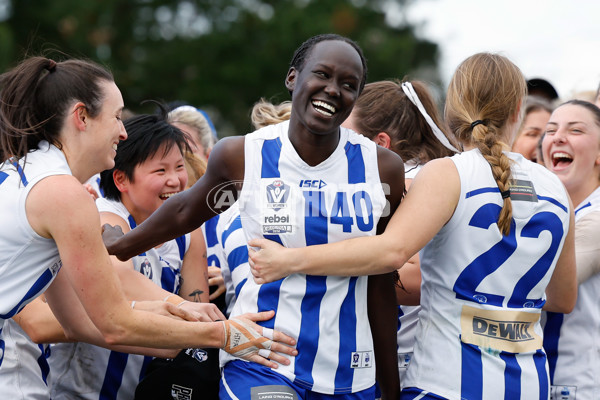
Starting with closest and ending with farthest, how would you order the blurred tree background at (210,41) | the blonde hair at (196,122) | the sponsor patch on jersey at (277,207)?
the sponsor patch on jersey at (277,207)
the blonde hair at (196,122)
the blurred tree background at (210,41)

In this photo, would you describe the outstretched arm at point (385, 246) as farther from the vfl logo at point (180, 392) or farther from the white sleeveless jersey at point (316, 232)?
the vfl logo at point (180, 392)

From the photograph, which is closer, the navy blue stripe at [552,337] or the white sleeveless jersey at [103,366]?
the navy blue stripe at [552,337]

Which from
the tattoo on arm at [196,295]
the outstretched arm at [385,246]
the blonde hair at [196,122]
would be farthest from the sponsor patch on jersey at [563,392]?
the blonde hair at [196,122]

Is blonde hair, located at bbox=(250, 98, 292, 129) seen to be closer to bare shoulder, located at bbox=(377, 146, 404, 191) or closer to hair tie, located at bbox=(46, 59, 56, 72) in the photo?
bare shoulder, located at bbox=(377, 146, 404, 191)

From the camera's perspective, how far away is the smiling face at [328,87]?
9.57 feet

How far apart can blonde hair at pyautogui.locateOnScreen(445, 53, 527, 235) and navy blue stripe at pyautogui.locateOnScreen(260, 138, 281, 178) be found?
0.82m

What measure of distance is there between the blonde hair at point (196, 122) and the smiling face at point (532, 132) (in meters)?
2.60

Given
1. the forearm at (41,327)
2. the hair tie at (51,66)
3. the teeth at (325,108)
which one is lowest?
the forearm at (41,327)

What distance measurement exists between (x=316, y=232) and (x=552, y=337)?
149 cm

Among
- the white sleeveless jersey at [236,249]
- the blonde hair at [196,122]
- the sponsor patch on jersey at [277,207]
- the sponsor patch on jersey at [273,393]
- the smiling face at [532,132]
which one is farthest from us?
the smiling face at [532,132]

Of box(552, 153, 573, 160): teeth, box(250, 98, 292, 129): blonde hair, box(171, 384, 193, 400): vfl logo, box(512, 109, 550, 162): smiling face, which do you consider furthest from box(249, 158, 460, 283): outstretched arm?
box(512, 109, 550, 162): smiling face

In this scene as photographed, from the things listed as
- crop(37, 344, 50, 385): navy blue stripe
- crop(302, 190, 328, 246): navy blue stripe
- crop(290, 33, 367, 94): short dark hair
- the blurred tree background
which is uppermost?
the blurred tree background

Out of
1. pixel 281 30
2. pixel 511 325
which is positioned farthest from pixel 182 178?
pixel 281 30

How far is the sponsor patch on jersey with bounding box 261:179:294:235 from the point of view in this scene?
2.90 metres
